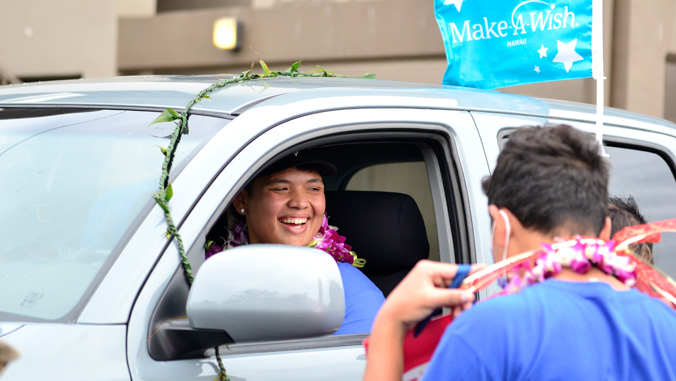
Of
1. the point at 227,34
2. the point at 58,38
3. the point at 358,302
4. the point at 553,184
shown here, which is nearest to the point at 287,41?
the point at 227,34

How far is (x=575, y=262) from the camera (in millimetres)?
1325

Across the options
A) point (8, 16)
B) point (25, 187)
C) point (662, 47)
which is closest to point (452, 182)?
point (25, 187)

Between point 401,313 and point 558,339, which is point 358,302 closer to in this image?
point 401,313

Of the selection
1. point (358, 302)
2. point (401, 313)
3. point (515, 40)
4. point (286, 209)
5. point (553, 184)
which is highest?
point (515, 40)

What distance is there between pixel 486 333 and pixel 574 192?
31 cm

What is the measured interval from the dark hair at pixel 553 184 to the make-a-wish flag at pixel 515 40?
4.90 ft

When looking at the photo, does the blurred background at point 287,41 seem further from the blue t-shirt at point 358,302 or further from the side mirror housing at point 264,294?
the side mirror housing at point 264,294

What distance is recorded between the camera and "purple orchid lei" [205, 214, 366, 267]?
2.88 metres

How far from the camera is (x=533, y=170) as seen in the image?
1.40 meters

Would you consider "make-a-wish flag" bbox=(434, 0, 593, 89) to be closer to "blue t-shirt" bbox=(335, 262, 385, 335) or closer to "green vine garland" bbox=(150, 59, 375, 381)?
"blue t-shirt" bbox=(335, 262, 385, 335)

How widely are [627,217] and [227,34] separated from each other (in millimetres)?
8173

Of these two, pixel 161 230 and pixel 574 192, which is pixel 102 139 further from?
pixel 574 192

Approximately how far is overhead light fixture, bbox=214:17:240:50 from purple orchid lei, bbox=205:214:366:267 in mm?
7399

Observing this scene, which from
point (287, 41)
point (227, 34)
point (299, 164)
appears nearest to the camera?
point (299, 164)
